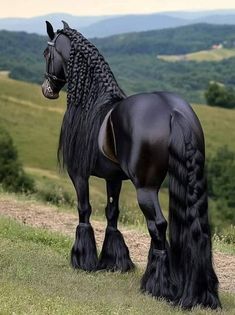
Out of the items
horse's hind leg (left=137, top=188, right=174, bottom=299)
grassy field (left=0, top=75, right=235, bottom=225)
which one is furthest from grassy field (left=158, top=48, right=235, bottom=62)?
horse's hind leg (left=137, top=188, right=174, bottom=299)

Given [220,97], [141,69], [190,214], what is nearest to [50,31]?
[190,214]

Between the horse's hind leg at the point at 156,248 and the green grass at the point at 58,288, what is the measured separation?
0.49ft

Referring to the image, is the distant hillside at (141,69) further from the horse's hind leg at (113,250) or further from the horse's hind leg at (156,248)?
the horse's hind leg at (156,248)

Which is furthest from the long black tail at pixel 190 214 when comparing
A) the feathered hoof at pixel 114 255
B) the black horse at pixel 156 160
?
the feathered hoof at pixel 114 255

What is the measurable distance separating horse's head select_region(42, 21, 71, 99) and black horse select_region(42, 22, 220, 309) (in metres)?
0.30

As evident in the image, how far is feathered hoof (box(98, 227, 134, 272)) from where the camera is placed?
7.72 metres

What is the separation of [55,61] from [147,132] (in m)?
2.05

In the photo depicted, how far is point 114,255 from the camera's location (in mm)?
7734

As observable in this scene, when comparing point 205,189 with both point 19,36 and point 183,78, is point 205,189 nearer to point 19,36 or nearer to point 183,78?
point 183,78

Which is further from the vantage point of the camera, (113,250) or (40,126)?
(40,126)

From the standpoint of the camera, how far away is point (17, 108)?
70750 mm

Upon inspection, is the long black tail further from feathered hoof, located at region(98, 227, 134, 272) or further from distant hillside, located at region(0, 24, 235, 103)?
distant hillside, located at region(0, 24, 235, 103)

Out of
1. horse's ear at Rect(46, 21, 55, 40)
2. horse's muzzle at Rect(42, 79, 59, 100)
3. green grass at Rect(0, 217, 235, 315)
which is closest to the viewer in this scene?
green grass at Rect(0, 217, 235, 315)

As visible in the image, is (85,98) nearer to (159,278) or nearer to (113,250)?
(113,250)
